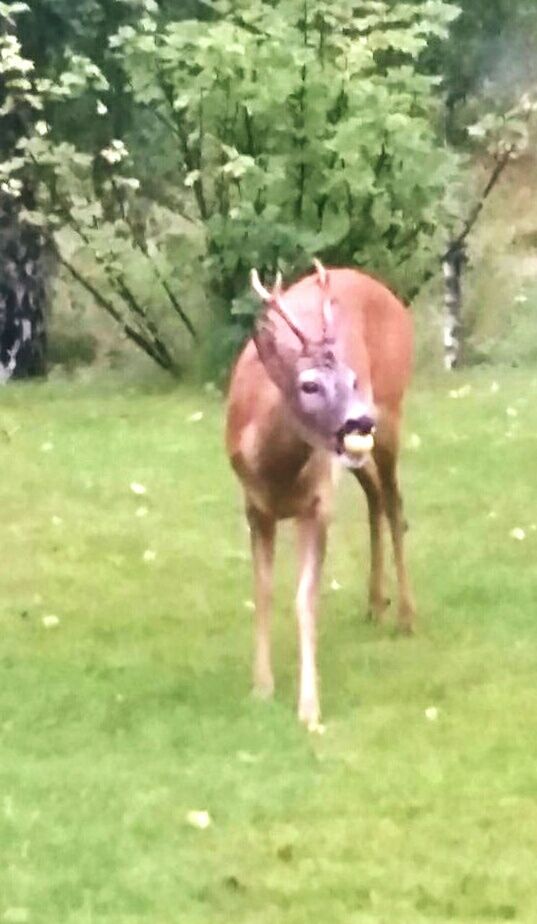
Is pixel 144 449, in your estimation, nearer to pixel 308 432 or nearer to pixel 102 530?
pixel 102 530

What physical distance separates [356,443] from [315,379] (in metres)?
0.23

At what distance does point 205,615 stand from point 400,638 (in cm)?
80

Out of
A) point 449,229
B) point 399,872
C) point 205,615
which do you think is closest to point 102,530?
point 205,615

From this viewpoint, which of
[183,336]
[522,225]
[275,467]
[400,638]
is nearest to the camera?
[275,467]

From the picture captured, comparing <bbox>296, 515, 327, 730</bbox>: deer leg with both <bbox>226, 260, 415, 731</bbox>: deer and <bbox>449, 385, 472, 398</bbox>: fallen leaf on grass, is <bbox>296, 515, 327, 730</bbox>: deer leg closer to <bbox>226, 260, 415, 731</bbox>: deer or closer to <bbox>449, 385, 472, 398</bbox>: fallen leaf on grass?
<bbox>226, 260, 415, 731</bbox>: deer

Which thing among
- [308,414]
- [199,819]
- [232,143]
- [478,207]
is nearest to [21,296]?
[232,143]

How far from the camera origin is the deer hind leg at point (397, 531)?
6707 millimetres

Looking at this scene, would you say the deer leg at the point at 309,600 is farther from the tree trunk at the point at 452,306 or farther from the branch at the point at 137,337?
the tree trunk at the point at 452,306

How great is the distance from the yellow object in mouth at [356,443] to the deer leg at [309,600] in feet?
1.77

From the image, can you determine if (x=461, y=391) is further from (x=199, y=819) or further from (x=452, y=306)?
(x=199, y=819)

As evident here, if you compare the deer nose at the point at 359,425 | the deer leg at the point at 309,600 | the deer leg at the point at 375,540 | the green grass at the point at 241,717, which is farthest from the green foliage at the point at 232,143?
the deer nose at the point at 359,425

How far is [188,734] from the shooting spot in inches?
215

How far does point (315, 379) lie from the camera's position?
5.27 m

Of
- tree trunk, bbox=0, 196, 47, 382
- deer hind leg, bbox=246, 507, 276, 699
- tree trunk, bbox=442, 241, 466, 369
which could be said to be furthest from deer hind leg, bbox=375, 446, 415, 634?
tree trunk, bbox=442, 241, 466, 369
